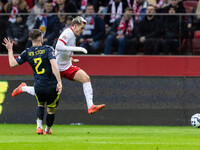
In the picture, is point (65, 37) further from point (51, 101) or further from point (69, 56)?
point (51, 101)

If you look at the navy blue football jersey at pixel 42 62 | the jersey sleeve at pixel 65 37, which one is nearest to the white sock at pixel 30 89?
the navy blue football jersey at pixel 42 62

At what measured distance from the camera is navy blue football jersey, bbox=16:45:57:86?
948 cm

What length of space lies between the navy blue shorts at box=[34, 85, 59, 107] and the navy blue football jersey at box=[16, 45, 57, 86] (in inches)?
3.6

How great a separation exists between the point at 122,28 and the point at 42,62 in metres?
4.46

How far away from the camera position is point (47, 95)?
381 inches

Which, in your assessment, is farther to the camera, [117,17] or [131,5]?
[131,5]

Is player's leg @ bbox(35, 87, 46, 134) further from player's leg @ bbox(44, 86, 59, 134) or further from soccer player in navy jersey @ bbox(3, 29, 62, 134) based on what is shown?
player's leg @ bbox(44, 86, 59, 134)

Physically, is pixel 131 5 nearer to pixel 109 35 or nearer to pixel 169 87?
pixel 109 35

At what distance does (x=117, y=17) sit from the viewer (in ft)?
44.9

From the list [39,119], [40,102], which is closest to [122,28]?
[40,102]

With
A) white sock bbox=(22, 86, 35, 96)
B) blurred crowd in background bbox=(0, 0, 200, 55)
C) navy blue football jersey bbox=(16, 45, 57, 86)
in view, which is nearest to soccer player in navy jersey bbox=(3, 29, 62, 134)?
navy blue football jersey bbox=(16, 45, 57, 86)

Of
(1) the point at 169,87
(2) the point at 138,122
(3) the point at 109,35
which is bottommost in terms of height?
(2) the point at 138,122

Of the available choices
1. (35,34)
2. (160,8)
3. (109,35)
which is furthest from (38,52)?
(160,8)

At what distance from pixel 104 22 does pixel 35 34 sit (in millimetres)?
4510
